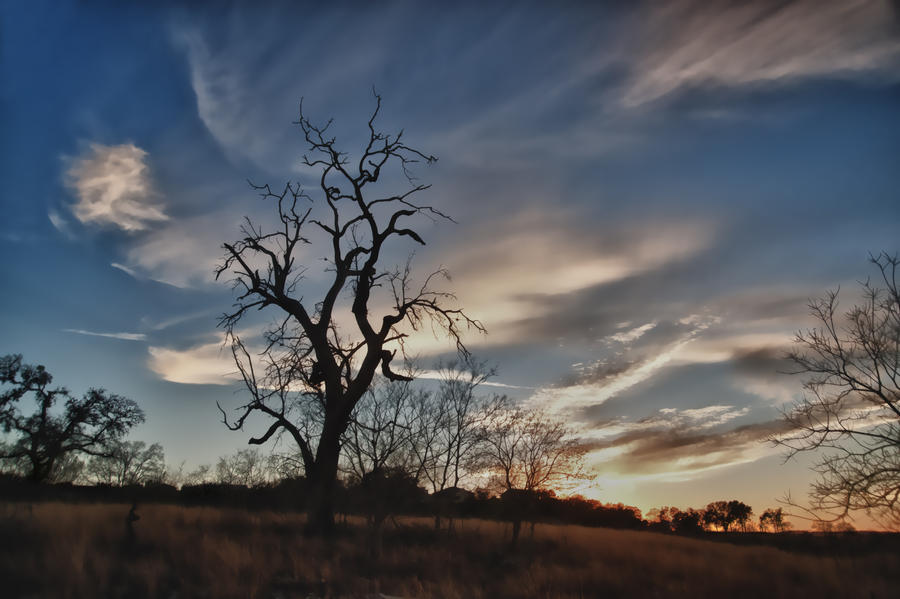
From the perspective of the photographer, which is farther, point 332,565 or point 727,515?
point 727,515

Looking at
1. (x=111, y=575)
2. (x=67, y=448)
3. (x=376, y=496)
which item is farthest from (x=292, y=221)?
(x=67, y=448)

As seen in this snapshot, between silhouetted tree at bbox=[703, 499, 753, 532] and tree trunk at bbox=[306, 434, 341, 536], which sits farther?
silhouetted tree at bbox=[703, 499, 753, 532]

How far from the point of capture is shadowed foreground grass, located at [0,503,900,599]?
9000mm

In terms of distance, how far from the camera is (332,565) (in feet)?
38.8

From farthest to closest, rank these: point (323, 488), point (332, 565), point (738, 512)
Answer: point (738, 512) → point (323, 488) → point (332, 565)

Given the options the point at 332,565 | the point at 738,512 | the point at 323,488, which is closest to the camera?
the point at 332,565

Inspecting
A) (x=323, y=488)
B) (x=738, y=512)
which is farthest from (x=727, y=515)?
(x=323, y=488)

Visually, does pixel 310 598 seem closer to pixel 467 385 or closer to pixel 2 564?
pixel 2 564

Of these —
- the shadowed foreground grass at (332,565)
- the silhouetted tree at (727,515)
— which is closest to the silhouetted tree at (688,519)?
the silhouetted tree at (727,515)

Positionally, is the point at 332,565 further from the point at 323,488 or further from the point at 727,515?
the point at 727,515

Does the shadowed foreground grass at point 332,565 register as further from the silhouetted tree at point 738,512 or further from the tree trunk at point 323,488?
the silhouetted tree at point 738,512

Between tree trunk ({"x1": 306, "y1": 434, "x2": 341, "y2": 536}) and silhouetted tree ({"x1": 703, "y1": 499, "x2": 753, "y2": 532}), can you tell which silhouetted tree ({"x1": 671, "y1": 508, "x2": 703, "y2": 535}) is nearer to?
silhouetted tree ({"x1": 703, "y1": 499, "x2": 753, "y2": 532})

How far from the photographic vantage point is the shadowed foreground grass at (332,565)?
900cm

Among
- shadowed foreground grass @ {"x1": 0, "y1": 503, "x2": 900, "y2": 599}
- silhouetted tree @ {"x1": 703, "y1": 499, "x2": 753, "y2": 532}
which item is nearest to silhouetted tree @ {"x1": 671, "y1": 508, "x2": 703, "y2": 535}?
silhouetted tree @ {"x1": 703, "y1": 499, "x2": 753, "y2": 532}
